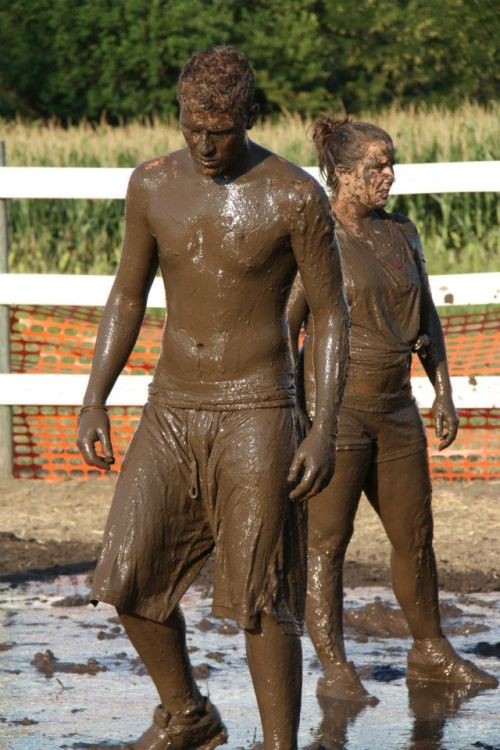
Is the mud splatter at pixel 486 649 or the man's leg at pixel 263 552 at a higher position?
the man's leg at pixel 263 552

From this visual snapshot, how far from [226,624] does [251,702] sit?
1108mm

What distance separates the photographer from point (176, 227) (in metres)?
4.79

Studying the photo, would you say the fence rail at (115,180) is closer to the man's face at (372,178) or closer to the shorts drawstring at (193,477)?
the man's face at (372,178)

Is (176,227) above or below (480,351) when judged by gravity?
above

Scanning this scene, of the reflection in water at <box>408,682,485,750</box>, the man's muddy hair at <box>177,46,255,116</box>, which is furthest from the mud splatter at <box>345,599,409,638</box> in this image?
the man's muddy hair at <box>177,46,255,116</box>

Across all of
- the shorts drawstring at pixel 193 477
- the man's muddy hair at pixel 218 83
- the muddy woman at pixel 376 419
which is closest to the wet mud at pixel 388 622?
the muddy woman at pixel 376 419

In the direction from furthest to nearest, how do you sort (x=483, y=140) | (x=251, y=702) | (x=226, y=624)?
(x=483, y=140) → (x=226, y=624) → (x=251, y=702)

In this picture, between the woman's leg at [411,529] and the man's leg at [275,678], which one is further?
the woman's leg at [411,529]

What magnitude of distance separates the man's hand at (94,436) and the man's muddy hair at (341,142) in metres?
1.64

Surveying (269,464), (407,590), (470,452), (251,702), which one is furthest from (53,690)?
(470,452)

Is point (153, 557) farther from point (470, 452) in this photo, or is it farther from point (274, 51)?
point (274, 51)

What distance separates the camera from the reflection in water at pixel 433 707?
552 centimetres

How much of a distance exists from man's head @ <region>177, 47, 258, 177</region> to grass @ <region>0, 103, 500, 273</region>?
38.5ft

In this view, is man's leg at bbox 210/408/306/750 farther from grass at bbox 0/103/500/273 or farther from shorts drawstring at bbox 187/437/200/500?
grass at bbox 0/103/500/273
